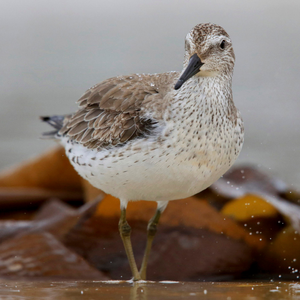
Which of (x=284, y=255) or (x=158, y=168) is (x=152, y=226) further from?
(x=284, y=255)

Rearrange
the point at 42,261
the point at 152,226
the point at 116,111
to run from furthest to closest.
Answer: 1. the point at 152,226
2. the point at 42,261
3. the point at 116,111

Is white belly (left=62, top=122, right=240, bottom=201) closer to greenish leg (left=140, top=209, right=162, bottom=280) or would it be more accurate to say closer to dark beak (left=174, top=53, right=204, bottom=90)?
dark beak (left=174, top=53, right=204, bottom=90)

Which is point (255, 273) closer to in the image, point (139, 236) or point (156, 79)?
point (139, 236)

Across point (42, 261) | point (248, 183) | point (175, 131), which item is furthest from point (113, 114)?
point (248, 183)

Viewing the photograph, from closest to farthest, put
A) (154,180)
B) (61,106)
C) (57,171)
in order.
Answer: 1. (154,180)
2. (57,171)
3. (61,106)

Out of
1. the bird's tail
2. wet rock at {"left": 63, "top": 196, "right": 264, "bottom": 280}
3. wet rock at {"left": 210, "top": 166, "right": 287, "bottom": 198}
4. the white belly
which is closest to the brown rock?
the bird's tail

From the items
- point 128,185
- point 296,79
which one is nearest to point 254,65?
point 296,79
